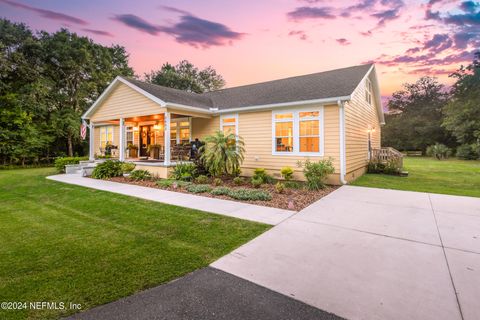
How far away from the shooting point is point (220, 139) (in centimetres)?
889

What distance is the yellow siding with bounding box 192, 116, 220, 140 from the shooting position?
12.0 metres

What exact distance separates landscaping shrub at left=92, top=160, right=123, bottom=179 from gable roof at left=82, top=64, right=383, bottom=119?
3736 millimetres

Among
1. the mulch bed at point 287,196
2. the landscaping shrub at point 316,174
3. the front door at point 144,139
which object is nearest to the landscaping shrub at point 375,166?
the mulch bed at point 287,196

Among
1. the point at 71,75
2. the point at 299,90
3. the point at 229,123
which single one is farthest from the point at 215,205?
the point at 71,75

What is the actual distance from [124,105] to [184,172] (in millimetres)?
5382

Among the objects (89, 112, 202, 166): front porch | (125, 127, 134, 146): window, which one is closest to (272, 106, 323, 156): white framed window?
(89, 112, 202, 166): front porch

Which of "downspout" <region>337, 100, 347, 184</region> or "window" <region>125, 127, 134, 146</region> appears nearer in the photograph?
"downspout" <region>337, 100, 347, 184</region>

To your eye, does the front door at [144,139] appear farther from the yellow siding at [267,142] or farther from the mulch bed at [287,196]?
the mulch bed at [287,196]

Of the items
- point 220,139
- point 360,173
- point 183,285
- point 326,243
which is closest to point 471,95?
point 360,173

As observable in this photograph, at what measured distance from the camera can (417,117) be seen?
3506 cm

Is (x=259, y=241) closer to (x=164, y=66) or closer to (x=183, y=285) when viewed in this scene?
(x=183, y=285)

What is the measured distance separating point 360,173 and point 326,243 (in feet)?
30.0

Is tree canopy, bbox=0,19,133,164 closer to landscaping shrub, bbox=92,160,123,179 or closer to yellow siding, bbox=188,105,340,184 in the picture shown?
landscaping shrub, bbox=92,160,123,179

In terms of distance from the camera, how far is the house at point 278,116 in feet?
29.4
